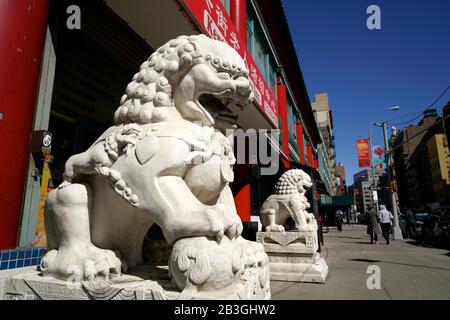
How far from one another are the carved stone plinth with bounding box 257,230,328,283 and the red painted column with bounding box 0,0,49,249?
3679 mm

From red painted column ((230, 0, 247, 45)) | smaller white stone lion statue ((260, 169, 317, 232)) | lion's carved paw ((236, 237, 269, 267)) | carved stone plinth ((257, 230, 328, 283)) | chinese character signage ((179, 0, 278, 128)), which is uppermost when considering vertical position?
red painted column ((230, 0, 247, 45))

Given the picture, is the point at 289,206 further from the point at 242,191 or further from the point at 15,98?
the point at 15,98

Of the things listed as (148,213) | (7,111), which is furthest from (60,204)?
(7,111)

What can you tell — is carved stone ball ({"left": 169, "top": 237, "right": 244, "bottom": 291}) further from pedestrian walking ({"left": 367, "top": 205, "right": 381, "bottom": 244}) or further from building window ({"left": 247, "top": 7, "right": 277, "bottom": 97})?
pedestrian walking ({"left": 367, "top": 205, "right": 381, "bottom": 244})

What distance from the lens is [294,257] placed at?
458 centimetres

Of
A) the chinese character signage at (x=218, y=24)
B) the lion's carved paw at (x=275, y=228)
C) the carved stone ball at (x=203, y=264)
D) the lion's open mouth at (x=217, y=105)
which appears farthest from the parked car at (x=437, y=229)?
the carved stone ball at (x=203, y=264)

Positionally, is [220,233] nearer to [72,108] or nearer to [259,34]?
[72,108]

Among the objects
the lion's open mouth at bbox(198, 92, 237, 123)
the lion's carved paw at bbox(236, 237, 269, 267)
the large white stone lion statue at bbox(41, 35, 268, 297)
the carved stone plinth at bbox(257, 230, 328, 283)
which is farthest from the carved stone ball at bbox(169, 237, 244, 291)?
the carved stone plinth at bbox(257, 230, 328, 283)

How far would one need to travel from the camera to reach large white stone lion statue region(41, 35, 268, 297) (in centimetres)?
109

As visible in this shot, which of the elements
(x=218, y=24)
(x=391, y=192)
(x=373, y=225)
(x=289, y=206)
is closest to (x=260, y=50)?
(x=218, y=24)

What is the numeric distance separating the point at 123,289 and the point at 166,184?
1.43ft

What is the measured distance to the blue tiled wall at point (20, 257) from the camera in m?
1.84

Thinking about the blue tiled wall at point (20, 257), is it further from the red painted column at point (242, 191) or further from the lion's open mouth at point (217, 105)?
the red painted column at point (242, 191)
